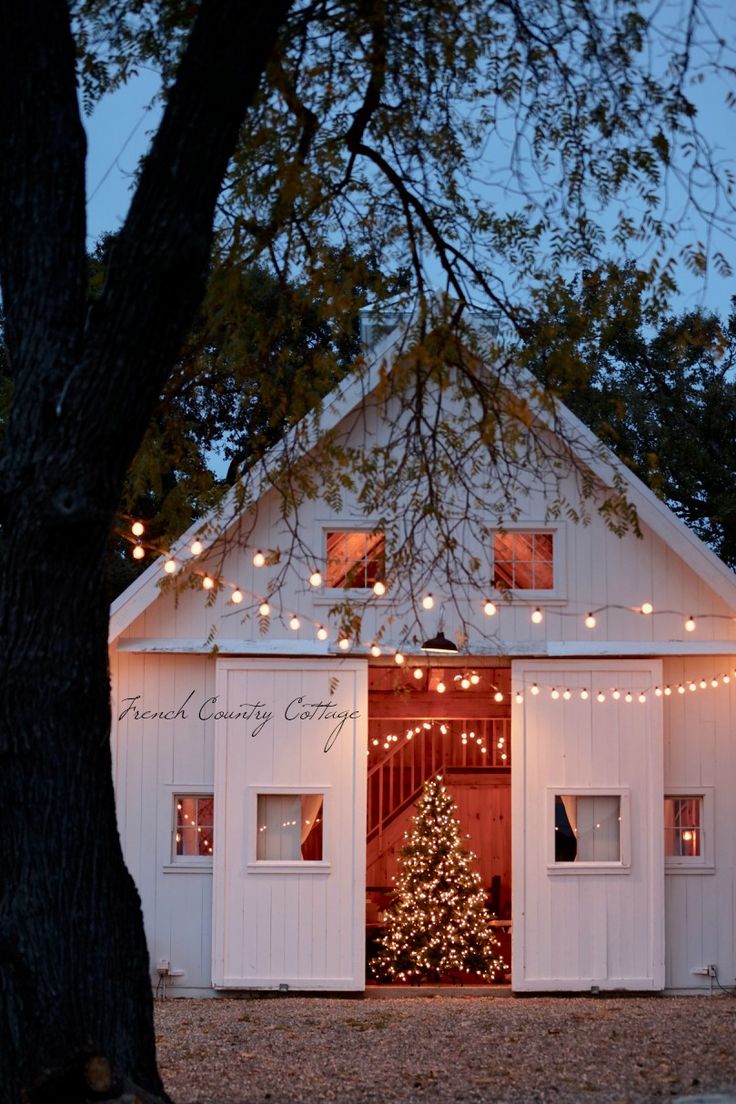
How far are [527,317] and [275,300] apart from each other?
10.6 feet

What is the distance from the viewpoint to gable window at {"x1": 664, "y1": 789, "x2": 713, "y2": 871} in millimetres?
12594

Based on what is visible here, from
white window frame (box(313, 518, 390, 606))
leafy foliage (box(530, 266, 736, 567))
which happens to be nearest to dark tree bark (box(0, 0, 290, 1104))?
white window frame (box(313, 518, 390, 606))

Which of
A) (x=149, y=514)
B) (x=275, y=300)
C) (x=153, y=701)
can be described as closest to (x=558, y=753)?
(x=153, y=701)

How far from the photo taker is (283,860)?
12.4 meters

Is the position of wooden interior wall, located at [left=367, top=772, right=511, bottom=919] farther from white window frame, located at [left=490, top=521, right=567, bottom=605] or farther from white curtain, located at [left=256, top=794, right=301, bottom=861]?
white window frame, located at [left=490, top=521, right=567, bottom=605]

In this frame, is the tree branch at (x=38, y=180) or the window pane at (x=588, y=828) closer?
the tree branch at (x=38, y=180)

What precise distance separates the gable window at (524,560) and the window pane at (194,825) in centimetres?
326

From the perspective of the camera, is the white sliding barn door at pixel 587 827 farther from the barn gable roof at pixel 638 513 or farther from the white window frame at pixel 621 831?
the barn gable roof at pixel 638 513

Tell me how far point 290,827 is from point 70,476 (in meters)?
7.45

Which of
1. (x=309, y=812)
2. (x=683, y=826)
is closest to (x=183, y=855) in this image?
(x=309, y=812)

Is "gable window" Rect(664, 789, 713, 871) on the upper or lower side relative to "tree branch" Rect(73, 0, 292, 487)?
lower

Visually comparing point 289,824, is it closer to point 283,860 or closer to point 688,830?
point 283,860

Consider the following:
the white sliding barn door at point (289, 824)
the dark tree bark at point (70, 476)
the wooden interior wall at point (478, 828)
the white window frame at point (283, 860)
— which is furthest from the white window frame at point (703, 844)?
the dark tree bark at point (70, 476)

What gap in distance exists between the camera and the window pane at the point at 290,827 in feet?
40.9
